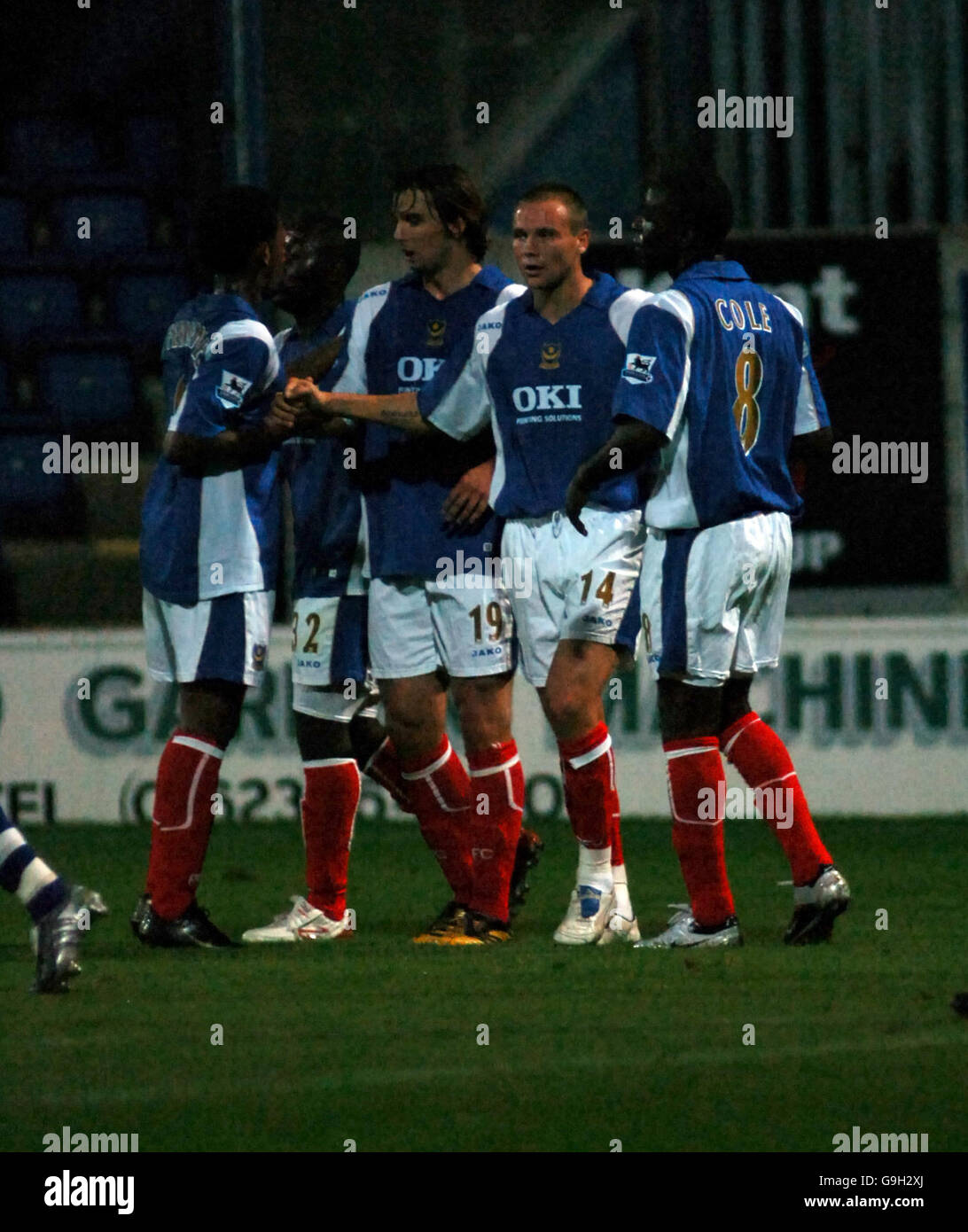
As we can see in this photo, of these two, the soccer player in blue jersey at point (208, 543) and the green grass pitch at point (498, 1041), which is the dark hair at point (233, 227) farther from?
the green grass pitch at point (498, 1041)

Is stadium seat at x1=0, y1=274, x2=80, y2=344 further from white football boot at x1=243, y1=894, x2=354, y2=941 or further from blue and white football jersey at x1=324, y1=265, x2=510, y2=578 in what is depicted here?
white football boot at x1=243, y1=894, x2=354, y2=941

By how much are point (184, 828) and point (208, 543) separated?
69cm

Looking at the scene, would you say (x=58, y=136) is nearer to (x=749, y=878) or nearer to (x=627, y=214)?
(x=627, y=214)

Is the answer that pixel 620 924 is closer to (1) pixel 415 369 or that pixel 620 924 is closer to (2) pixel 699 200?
(1) pixel 415 369

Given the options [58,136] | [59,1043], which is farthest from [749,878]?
[58,136]

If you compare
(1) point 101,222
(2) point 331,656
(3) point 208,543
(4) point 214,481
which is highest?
(1) point 101,222

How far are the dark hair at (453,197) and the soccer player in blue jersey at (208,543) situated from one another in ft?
1.18

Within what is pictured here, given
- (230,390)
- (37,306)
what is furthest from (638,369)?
(37,306)

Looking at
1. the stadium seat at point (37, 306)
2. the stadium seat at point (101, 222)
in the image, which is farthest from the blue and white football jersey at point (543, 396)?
the stadium seat at point (101, 222)

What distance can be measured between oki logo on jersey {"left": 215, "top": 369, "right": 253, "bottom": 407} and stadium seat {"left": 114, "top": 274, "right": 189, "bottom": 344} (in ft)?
23.7

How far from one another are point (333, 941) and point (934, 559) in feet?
15.2

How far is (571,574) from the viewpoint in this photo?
539cm

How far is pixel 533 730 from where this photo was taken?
29.4 feet

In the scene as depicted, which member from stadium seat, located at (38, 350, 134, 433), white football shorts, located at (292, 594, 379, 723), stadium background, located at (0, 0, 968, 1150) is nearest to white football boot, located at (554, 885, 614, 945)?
white football shorts, located at (292, 594, 379, 723)
